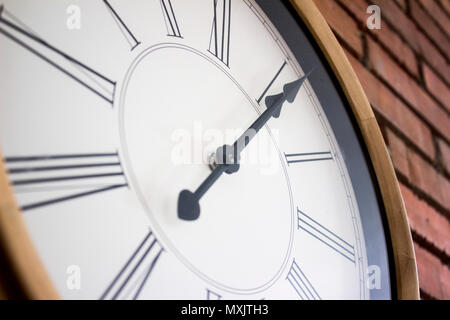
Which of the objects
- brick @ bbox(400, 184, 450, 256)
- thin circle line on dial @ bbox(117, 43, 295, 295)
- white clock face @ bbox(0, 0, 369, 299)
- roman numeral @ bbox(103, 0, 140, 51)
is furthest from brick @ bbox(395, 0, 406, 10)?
roman numeral @ bbox(103, 0, 140, 51)

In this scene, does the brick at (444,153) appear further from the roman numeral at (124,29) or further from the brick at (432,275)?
the roman numeral at (124,29)

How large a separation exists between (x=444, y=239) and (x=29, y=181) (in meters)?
0.77

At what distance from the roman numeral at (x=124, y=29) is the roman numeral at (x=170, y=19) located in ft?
0.16

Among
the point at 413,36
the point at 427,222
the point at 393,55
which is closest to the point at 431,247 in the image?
the point at 427,222

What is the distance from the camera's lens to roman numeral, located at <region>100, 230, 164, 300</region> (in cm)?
39

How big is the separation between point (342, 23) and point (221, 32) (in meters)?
0.36

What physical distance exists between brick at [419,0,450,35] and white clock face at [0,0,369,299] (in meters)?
0.73

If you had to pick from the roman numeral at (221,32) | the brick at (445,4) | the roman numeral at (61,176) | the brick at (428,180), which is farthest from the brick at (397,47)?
the roman numeral at (61,176)

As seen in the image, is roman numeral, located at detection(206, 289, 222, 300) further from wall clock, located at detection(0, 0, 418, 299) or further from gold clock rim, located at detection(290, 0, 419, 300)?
gold clock rim, located at detection(290, 0, 419, 300)

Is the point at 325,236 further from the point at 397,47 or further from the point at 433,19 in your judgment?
the point at 433,19

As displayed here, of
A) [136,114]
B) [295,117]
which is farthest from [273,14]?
[136,114]

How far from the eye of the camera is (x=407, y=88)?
3.34 feet

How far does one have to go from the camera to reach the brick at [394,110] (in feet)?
2.89

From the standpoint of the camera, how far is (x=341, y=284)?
1.90 feet
